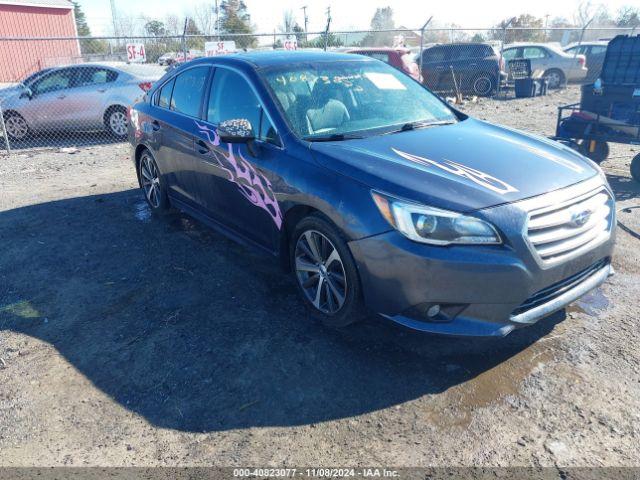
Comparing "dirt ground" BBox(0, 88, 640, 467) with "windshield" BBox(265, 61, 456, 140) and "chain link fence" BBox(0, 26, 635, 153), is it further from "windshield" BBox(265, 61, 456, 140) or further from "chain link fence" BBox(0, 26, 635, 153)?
"chain link fence" BBox(0, 26, 635, 153)

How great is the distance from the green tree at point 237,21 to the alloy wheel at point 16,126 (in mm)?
17530

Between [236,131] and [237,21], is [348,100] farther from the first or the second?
[237,21]

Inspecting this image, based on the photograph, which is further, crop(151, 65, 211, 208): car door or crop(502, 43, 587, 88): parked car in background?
crop(502, 43, 587, 88): parked car in background

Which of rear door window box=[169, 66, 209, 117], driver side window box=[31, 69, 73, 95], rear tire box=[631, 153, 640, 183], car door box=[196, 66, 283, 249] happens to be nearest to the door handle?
car door box=[196, 66, 283, 249]

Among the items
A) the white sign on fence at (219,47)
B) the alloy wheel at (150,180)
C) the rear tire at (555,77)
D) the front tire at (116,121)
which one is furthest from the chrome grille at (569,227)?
the rear tire at (555,77)

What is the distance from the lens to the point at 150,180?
5977 mm

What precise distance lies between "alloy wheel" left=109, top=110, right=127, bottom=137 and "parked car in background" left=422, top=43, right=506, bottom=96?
9.80m

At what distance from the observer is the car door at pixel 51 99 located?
1053 cm

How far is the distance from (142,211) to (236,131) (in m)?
3.02

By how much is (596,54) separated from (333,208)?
20.6 metres

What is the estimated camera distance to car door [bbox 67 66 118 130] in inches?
414

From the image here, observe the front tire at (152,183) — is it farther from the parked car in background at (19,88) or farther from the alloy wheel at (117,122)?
the parked car in background at (19,88)

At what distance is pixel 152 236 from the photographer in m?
5.44

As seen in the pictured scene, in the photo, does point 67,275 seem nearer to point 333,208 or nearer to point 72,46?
point 333,208
